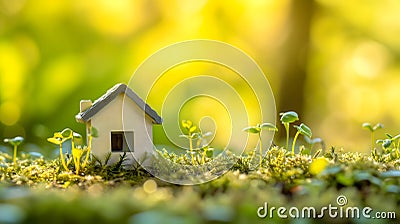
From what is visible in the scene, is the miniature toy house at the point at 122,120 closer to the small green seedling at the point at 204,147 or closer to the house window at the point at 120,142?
the house window at the point at 120,142

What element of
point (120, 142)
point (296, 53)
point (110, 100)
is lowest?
point (120, 142)

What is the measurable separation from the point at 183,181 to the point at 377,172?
52 cm

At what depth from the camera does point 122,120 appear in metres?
1.48

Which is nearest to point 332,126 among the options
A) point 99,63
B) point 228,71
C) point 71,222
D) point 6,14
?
point 228,71

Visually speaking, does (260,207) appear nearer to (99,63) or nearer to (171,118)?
(171,118)

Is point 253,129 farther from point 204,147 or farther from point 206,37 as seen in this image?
point 206,37

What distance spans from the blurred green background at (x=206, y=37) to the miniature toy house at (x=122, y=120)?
2311 mm

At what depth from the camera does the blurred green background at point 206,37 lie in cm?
403

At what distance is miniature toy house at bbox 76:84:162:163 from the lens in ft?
4.81

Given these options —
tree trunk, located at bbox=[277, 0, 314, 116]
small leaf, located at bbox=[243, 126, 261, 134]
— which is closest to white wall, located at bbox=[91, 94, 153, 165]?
small leaf, located at bbox=[243, 126, 261, 134]

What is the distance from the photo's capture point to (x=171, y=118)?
8.82ft

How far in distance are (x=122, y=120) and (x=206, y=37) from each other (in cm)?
303

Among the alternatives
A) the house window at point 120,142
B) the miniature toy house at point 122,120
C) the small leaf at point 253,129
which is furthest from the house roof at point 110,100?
the small leaf at point 253,129

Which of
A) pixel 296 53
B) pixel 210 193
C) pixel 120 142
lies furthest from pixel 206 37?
pixel 210 193
